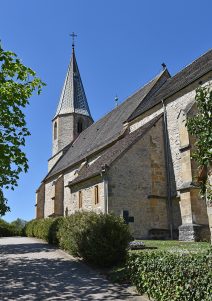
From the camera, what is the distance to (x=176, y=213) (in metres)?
18.6

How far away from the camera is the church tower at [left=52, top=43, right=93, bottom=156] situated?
3912cm

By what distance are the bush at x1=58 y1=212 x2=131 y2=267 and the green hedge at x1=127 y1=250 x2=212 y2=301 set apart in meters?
2.11

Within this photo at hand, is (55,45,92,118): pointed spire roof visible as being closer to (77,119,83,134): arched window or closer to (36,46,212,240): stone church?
(77,119,83,134): arched window

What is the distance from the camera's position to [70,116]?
39.8 m

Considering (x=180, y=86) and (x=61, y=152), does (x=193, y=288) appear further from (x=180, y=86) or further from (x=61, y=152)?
(x=61, y=152)

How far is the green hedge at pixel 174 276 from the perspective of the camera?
18.7ft

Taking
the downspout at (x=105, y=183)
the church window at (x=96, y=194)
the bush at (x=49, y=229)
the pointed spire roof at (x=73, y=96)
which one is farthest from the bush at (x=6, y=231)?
the downspout at (x=105, y=183)

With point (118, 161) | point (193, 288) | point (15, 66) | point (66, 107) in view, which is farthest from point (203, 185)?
point (66, 107)

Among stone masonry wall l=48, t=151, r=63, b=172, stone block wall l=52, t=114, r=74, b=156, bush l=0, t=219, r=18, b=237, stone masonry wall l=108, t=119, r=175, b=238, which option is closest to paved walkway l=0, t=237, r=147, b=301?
stone masonry wall l=108, t=119, r=175, b=238

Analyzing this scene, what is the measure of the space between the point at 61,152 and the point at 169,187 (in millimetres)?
20140

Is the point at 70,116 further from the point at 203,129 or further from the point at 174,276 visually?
the point at 174,276

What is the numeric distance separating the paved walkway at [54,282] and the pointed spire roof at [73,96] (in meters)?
28.9

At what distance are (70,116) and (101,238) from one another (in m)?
30.1

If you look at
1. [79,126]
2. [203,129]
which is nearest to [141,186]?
[203,129]
